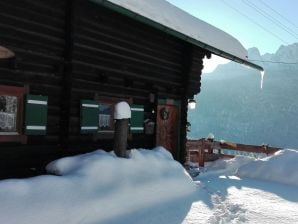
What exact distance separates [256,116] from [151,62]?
442ft

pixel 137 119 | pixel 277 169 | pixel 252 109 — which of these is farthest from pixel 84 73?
pixel 252 109

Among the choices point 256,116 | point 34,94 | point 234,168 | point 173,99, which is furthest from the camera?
point 256,116

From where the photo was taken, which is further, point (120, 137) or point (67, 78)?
point (67, 78)

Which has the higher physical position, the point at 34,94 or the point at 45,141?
the point at 34,94

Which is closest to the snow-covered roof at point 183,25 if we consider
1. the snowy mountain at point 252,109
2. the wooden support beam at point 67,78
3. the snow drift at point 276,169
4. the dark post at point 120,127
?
the wooden support beam at point 67,78

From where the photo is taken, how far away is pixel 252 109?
143000 millimetres

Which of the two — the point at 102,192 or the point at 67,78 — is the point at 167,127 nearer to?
the point at 67,78

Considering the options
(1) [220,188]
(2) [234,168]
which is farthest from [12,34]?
(2) [234,168]

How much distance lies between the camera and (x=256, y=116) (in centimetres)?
14075

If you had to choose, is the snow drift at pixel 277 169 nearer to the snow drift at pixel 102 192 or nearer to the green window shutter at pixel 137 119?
the green window shutter at pixel 137 119

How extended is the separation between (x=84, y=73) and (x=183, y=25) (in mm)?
Result: 3647

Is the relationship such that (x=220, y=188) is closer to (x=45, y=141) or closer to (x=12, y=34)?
(x=45, y=141)

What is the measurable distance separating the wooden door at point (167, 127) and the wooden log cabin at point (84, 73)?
31 millimetres

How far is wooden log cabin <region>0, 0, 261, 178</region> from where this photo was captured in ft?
24.6
